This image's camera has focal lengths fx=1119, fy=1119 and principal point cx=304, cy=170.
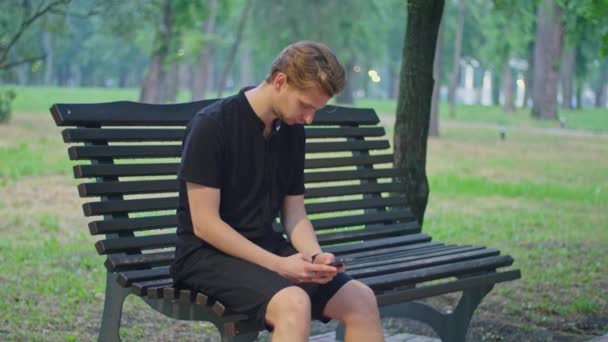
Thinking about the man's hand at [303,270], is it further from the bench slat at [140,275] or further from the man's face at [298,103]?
the bench slat at [140,275]

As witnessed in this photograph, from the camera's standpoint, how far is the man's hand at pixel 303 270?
368cm

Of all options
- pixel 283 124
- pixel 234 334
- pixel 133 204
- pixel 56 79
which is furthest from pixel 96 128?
pixel 56 79

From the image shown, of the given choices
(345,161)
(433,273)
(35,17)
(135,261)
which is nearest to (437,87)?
(35,17)

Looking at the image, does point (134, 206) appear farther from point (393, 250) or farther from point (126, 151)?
point (393, 250)

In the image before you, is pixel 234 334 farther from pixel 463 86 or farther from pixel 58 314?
pixel 463 86

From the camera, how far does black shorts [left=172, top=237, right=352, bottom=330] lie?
3709mm

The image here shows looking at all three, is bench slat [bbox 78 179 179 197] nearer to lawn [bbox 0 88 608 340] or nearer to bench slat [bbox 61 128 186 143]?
bench slat [bbox 61 128 186 143]

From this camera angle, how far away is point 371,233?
559cm

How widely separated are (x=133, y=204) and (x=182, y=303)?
0.72 metres

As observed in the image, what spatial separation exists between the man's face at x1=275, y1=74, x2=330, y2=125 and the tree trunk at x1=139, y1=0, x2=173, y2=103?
73.1 ft

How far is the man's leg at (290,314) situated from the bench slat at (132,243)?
3.05 ft

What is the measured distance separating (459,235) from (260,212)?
623 centimetres

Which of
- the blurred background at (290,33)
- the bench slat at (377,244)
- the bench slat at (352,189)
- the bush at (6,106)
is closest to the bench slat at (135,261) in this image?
the bench slat at (377,244)

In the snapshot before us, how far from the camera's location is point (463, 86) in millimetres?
101125
